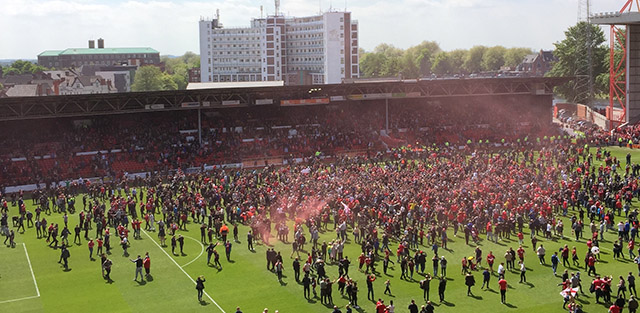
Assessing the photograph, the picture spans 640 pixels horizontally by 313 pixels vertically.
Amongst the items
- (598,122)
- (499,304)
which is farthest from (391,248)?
(598,122)

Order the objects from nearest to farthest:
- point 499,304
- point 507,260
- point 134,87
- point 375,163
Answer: point 499,304 → point 507,260 → point 375,163 → point 134,87

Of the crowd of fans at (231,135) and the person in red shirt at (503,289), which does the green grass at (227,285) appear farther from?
the crowd of fans at (231,135)

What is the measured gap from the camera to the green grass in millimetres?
25328

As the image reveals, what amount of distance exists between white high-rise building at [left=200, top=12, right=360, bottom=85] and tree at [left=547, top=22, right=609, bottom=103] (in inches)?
2398

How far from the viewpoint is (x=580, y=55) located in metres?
96.1

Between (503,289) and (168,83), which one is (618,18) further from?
(168,83)

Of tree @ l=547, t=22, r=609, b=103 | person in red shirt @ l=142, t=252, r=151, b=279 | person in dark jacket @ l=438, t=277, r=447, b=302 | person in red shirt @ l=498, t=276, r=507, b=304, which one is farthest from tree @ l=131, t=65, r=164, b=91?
person in red shirt @ l=498, t=276, r=507, b=304

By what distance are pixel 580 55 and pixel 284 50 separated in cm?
9333

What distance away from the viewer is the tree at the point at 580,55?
3740 inches

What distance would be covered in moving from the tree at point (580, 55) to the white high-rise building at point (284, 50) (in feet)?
200

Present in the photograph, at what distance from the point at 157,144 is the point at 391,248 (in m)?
32.0

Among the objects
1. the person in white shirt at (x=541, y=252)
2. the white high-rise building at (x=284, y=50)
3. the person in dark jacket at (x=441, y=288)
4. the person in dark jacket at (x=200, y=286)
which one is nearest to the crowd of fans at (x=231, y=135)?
the person in dark jacket at (x=200, y=286)

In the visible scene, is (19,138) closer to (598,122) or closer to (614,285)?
(614,285)

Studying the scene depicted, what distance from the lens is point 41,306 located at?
2602 centimetres
